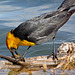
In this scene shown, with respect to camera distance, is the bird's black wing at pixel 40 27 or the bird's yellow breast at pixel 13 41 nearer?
the bird's yellow breast at pixel 13 41

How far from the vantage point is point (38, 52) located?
349 inches

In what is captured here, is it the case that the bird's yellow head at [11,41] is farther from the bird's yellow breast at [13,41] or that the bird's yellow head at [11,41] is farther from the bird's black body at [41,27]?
the bird's black body at [41,27]

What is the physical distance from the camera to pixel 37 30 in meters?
6.71

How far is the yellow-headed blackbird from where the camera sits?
6.52 metres

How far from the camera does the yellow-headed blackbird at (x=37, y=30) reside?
6520 millimetres

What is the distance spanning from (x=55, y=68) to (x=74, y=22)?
541 centimetres

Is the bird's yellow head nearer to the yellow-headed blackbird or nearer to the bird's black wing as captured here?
the yellow-headed blackbird

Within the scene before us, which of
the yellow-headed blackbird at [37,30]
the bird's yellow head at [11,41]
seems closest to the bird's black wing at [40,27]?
Answer: the yellow-headed blackbird at [37,30]

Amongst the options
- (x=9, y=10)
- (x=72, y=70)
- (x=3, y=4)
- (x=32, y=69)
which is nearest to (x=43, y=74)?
(x=32, y=69)

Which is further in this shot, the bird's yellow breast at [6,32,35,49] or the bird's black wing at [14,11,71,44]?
the bird's black wing at [14,11,71,44]

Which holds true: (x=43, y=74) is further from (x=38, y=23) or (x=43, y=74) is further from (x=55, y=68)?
(x=38, y=23)

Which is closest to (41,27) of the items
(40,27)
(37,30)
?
(40,27)

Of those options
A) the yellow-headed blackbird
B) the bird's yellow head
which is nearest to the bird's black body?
the yellow-headed blackbird

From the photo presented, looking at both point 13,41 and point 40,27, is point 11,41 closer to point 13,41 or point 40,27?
point 13,41
